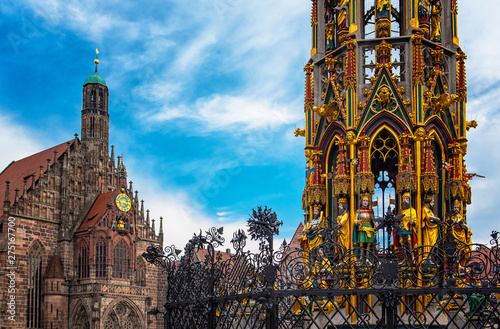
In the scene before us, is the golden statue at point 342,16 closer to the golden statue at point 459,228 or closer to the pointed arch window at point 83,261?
the golden statue at point 459,228

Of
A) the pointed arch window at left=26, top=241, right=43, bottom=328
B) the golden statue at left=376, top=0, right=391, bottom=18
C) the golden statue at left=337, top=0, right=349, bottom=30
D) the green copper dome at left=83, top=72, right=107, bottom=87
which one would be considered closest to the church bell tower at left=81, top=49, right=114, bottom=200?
the green copper dome at left=83, top=72, right=107, bottom=87

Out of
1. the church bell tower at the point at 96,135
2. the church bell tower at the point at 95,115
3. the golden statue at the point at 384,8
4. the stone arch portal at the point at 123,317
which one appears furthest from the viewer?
the church bell tower at the point at 95,115

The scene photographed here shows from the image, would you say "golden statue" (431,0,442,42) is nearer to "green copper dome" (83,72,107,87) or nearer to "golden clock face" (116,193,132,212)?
"golden clock face" (116,193,132,212)

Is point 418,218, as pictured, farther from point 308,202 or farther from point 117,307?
point 117,307

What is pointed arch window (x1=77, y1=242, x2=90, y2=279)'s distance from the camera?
142 feet

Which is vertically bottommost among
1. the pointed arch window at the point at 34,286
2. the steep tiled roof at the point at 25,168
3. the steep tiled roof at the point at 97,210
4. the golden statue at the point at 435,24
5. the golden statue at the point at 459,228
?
the pointed arch window at the point at 34,286

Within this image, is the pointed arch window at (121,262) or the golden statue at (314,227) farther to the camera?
the pointed arch window at (121,262)

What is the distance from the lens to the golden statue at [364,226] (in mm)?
12805

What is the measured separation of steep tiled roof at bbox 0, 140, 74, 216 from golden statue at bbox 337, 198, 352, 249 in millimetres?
36501

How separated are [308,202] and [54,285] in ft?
107

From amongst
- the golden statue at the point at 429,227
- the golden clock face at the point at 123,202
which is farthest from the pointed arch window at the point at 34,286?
the golden statue at the point at 429,227

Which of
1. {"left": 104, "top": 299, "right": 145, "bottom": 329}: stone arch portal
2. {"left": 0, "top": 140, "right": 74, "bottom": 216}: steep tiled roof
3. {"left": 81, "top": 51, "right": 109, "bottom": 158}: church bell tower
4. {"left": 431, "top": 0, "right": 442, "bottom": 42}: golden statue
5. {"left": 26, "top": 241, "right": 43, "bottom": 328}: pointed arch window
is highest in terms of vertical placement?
{"left": 81, "top": 51, "right": 109, "bottom": 158}: church bell tower

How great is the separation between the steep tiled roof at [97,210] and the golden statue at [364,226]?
3310 centimetres

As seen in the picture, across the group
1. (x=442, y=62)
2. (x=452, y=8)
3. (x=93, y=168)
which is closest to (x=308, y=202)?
(x=442, y=62)
